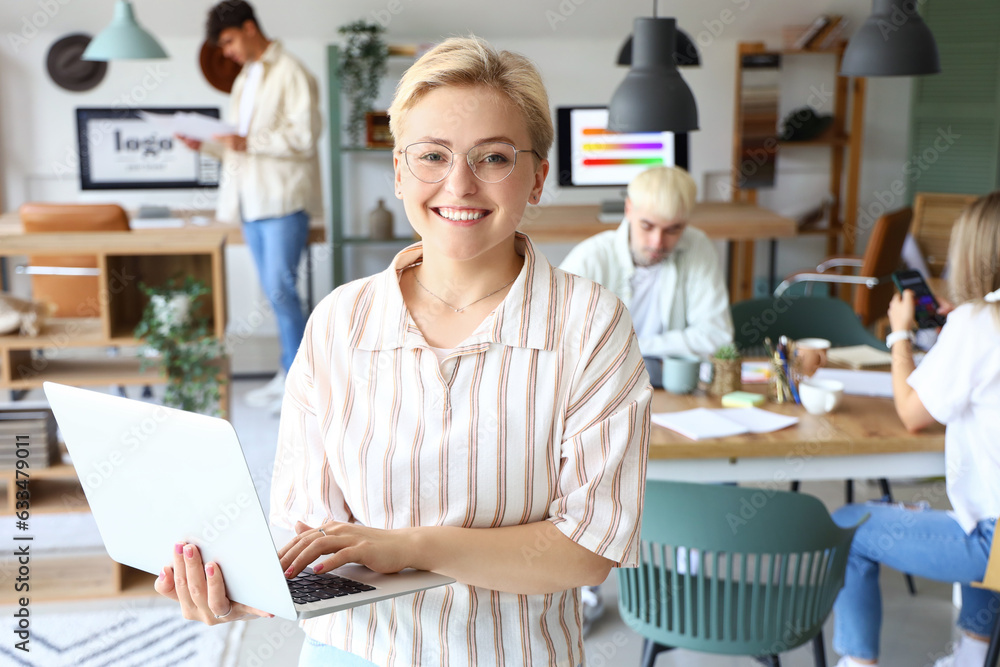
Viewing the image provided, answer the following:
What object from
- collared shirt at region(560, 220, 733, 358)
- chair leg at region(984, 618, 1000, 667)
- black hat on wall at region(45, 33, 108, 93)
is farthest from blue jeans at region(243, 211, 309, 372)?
chair leg at region(984, 618, 1000, 667)

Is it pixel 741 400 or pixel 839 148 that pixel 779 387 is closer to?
pixel 741 400

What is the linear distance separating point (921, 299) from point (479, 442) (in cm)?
195

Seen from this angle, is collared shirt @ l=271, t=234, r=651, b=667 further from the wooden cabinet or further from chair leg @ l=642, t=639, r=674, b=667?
the wooden cabinet

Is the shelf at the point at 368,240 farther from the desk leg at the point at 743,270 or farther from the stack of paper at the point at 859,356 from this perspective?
the stack of paper at the point at 859,356

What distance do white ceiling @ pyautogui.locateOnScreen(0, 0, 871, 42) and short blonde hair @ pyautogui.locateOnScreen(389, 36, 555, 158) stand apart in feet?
15.2

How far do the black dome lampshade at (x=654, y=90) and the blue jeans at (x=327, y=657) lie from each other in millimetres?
1795

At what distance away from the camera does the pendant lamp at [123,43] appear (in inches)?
174

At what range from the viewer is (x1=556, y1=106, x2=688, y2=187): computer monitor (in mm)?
4879

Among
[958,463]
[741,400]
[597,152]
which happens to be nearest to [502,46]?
[597,152]

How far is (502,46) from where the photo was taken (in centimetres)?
584

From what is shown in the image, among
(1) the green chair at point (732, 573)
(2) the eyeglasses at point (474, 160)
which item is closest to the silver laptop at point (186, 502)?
(2) the eyeglasses at point (474, 160)

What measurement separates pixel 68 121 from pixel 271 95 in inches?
76.3

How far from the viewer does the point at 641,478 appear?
46.3 inches

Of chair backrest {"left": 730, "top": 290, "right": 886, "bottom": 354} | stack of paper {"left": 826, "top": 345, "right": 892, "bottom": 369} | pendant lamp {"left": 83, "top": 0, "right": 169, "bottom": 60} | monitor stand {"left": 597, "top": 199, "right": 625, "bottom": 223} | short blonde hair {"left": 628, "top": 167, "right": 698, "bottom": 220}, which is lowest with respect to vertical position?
stack of paper {"left": 826, "top": 345, "right": 892, "bottom": 369}
